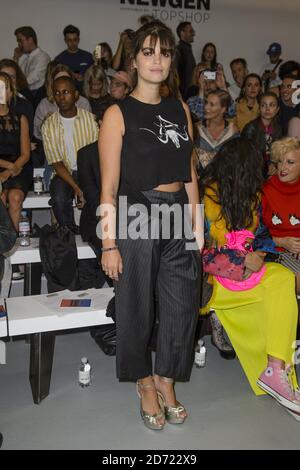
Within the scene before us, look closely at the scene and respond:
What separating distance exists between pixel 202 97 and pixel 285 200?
2.14 m

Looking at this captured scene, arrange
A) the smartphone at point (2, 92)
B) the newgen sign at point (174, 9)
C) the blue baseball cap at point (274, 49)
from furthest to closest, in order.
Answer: the blue baseball cap at point (274, 49) → the newgen sign at point (174, 9) → the smartphone at point (2, 92)

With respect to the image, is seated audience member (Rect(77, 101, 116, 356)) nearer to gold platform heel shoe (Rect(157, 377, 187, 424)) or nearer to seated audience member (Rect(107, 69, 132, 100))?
gold platform heel shoe (Rect(157, 377, 187, 424))

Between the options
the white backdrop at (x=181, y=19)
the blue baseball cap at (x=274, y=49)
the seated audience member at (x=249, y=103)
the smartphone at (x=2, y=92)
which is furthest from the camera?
the blue baseball cap at (x=274, y=49)

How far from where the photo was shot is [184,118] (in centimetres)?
Answer: 212

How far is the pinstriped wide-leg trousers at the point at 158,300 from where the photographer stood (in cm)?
205

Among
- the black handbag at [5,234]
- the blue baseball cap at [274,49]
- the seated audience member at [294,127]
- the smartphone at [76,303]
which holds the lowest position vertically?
the smartphone at [76,303]

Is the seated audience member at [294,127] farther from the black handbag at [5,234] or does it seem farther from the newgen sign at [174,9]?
the newgen sign at [174,9]

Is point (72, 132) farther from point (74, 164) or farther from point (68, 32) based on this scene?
point (68, 32)

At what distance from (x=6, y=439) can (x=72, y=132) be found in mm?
2379

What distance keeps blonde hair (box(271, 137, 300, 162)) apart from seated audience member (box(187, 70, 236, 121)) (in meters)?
1.33

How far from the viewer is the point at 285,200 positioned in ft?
9.79

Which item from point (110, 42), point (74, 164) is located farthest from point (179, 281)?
point (110, 42)

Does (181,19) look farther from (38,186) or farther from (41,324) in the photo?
(41,324)

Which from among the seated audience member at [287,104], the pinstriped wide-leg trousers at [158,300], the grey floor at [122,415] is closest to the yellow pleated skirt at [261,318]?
the grey floor at [122,415]
